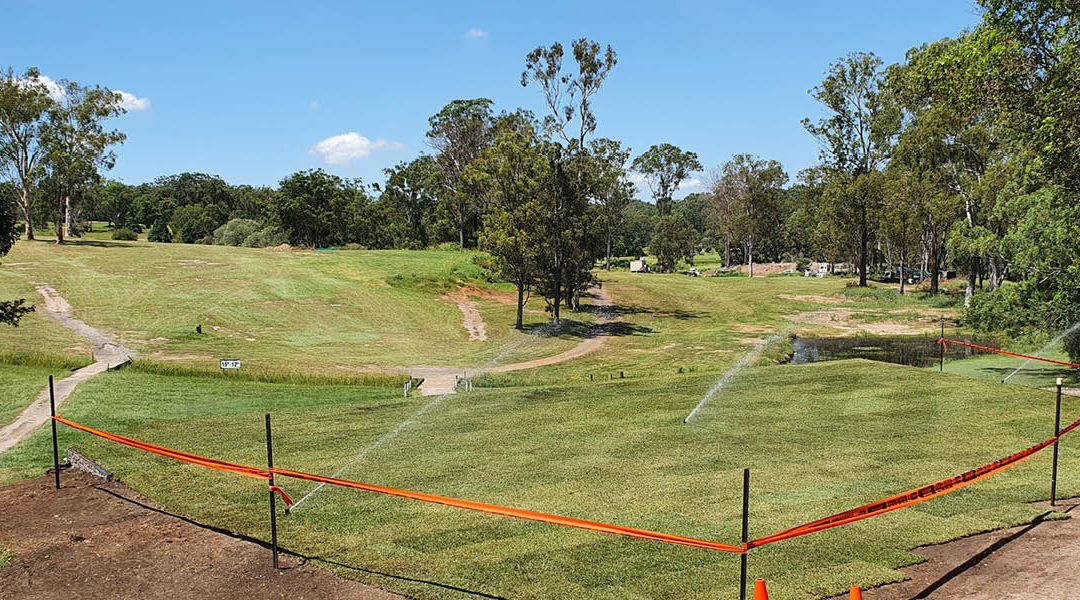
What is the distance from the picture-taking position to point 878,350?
132ft

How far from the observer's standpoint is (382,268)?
233 feet

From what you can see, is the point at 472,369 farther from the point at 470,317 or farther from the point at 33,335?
the point at 33,335

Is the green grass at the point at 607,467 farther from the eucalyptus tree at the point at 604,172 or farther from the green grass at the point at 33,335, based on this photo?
the eucalyptus tree at the point at 604,172

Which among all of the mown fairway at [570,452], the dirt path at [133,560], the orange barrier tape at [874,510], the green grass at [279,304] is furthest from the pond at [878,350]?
the dirt path at [133,560]

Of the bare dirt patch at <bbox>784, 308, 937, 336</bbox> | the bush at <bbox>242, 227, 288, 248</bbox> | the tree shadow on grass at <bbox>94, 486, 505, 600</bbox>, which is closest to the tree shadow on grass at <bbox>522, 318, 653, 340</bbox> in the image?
the bare dirt patch at <bbox>784, 308, 937, 336</bbox>

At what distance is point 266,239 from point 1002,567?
105m

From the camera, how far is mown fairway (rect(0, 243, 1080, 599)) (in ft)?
32.2

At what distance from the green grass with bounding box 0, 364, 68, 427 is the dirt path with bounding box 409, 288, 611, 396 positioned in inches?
510

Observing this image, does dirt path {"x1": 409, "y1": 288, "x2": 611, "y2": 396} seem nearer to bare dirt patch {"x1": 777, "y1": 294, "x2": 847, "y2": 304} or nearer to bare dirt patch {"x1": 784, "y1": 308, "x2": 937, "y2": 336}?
bare dirt patch {"x1": 784, "y1": 308, "x2": 937, "y2": 336}

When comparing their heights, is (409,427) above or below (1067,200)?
below

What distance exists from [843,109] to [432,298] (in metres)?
50.8

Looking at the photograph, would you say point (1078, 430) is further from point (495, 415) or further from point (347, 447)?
point (347, 447)

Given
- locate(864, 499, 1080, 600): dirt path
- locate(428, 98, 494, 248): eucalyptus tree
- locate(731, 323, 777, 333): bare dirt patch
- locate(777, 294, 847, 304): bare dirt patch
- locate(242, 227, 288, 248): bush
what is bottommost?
locate(731, 323, 777, 333): bare dirt patch

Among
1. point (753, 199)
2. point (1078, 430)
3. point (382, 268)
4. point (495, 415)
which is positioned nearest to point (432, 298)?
point (382, 268)
